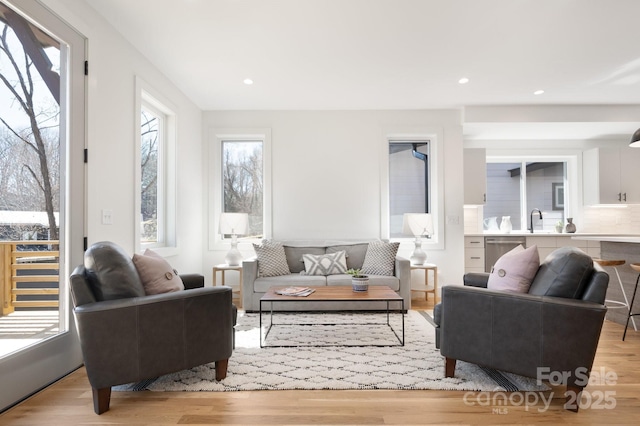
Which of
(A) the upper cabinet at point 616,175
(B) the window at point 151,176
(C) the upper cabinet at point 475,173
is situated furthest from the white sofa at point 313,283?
(A) the upper cabinet at point 616,175

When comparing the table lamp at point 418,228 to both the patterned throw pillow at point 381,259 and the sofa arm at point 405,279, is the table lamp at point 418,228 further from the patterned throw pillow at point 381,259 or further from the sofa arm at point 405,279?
the sofa arm at point 405,279

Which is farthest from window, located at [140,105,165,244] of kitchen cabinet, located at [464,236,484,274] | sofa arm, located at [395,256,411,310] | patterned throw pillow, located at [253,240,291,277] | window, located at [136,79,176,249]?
kitchen cabinet, located at [464,236,484,274]

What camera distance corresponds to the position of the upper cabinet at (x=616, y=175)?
570cm

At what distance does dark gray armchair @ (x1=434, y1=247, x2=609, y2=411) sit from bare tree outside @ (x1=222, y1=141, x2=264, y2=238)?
3722mm

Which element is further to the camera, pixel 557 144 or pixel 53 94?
pixel 557 144

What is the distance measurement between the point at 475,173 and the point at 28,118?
18.0 ft

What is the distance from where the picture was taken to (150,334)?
2.10 meters

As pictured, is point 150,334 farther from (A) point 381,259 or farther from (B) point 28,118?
(A) point 381,259

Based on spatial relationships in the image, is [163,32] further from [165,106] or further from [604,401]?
[604,401]

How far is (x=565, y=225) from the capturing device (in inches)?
241

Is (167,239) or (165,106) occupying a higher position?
(165,106)

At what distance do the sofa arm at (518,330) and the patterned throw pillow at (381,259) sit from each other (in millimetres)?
2100

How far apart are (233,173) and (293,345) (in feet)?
10.5

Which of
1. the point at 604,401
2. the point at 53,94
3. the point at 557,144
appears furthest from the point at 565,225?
the point at 53,94
